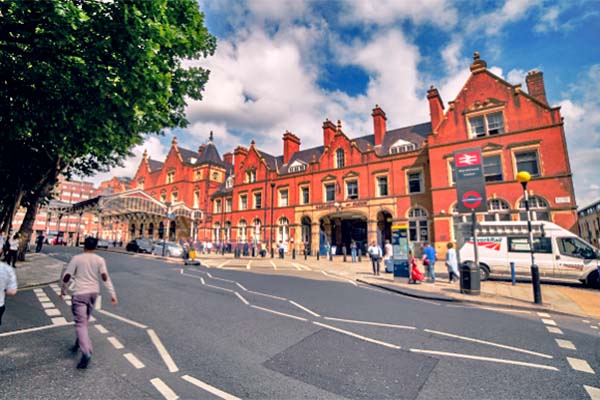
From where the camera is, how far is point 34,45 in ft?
21.9

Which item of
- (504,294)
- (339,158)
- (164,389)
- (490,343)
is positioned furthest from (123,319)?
(339,158)

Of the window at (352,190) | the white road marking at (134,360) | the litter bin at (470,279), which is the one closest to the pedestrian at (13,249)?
the white road marking at (134,360)

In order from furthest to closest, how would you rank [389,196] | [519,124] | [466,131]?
1. [389,196]
2. [466,131]
3. [519,124]

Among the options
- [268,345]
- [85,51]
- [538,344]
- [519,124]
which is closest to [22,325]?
[268,345]

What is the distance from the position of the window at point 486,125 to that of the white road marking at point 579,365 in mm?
21790

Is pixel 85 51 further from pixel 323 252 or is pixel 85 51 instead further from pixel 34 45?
pixel 323 252

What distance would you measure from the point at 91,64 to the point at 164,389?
7.40 metres

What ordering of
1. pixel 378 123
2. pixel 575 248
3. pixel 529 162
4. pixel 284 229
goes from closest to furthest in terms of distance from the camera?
pixel 575 248 < pixel 529 162 < pixel 378 123 < pixel 284 229

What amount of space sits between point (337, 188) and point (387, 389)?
89.3 feet

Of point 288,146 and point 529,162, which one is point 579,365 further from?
point 288,146

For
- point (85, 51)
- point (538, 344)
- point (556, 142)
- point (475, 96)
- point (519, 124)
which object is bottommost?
point (538, 344)

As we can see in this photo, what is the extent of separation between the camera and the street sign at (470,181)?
11250 mm

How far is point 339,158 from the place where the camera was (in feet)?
103

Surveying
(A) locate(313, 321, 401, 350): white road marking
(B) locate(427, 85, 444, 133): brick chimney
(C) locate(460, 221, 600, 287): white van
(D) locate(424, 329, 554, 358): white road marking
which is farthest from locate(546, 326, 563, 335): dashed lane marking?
(B) locate(427, 85, 444, 133): brick chimney
